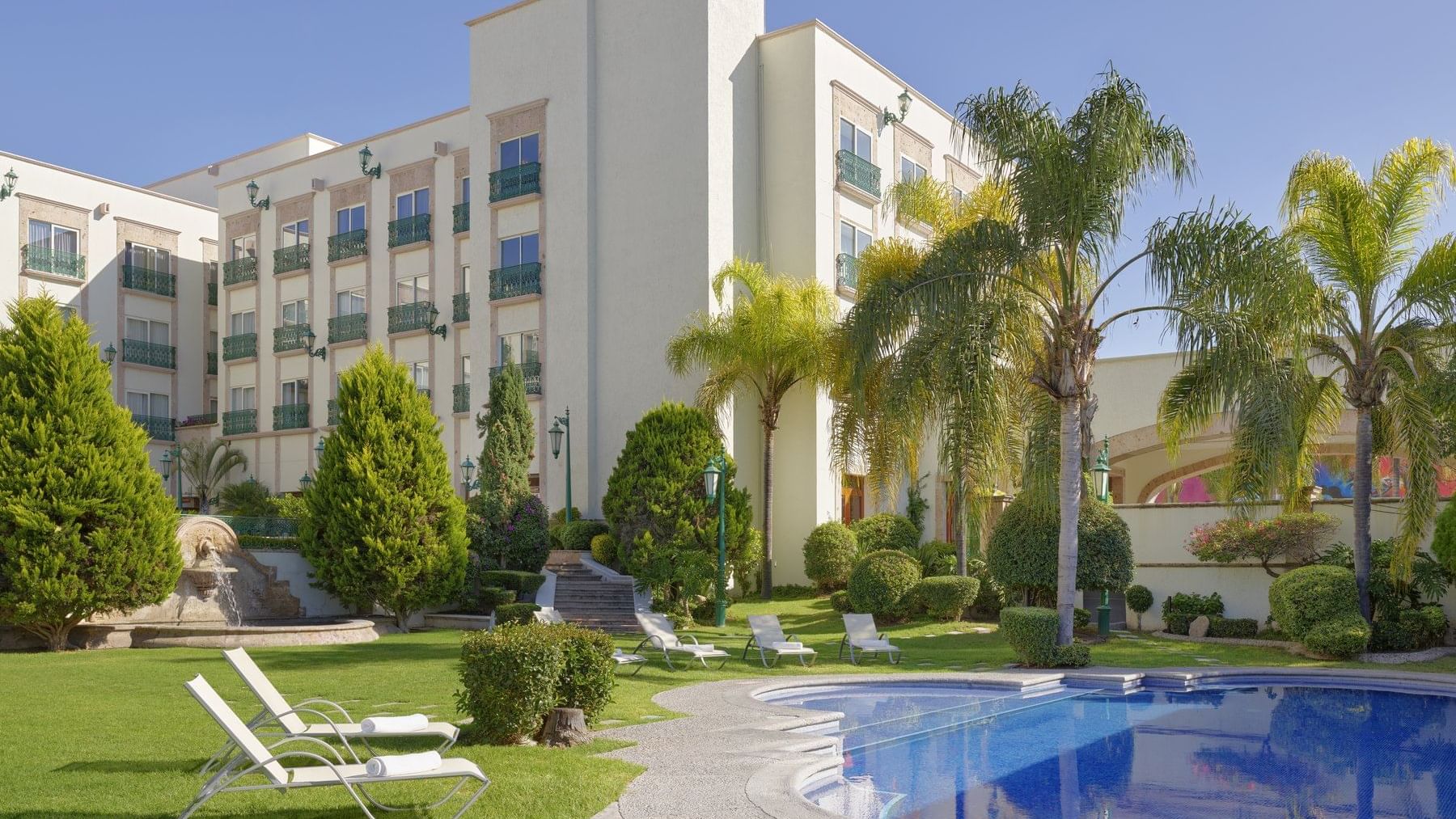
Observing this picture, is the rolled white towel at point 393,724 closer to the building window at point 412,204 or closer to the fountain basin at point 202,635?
the fountain basin at point 202,635

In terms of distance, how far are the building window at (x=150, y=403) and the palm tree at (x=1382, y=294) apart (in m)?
35.6

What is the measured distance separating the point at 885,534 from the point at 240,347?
24.4 m

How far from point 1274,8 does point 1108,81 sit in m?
2.18

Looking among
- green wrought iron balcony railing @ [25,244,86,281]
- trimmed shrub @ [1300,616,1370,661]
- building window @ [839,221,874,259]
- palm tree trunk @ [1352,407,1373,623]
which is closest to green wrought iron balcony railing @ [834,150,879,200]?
building window @ [839,221,874,259]

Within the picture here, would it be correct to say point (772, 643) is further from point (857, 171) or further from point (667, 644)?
point (857, 171)

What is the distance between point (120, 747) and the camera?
9.93m

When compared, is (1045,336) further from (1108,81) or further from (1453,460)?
(1453,460)

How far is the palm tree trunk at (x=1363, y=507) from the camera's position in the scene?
19.2 m

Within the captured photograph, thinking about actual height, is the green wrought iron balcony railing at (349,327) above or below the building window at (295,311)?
below

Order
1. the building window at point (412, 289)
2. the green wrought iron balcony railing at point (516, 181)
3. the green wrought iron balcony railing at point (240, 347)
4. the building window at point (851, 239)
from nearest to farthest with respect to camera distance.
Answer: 1. the building window at point (851, 239)
2. the green wrought iron balcony railing at point (516, 181)
3. the building window at point (412, 289)
4. the green wrought iron balcony railing at point (240, 347)

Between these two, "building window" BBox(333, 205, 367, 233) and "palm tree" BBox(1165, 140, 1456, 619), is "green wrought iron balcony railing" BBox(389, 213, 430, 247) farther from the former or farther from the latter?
"palm tree" BBox(1165, 140, 1456, 619)

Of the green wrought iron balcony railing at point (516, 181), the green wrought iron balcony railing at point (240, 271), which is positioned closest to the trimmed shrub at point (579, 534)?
the green wrought iron balcony railing at point (516, 181)

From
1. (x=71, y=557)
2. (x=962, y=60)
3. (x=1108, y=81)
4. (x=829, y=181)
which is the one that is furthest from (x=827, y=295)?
(x=71, y=557)

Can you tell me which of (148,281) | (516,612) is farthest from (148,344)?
(516,612)
